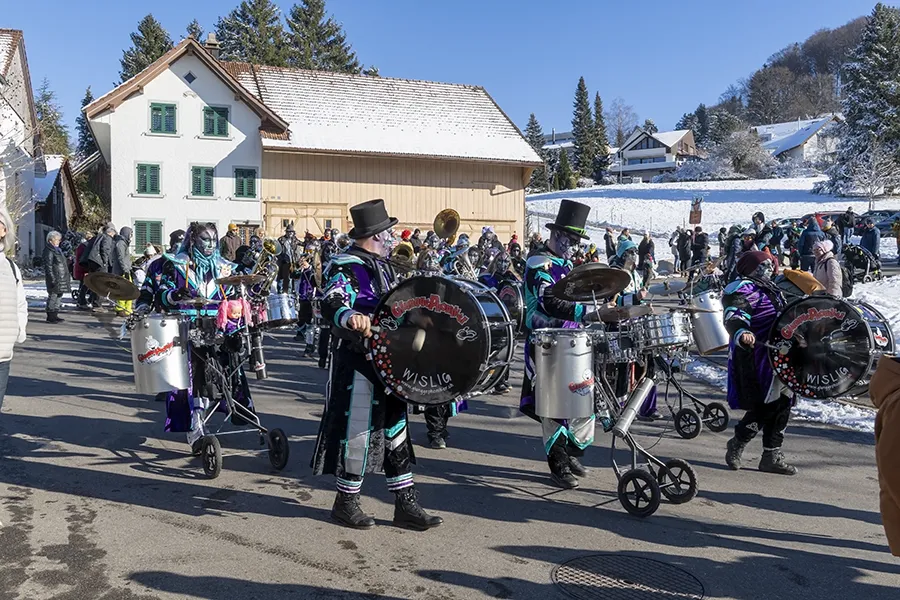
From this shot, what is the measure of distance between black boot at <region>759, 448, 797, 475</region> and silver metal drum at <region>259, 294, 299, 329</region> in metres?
4.17

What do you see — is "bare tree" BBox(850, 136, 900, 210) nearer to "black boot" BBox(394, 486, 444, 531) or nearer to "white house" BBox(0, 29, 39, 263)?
"white house" BBox(0, 29, 39, 263)

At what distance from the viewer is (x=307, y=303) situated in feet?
42.3

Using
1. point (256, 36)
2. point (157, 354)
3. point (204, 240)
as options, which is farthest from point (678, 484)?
point (256, 36)

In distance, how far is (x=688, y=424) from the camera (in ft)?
26.9

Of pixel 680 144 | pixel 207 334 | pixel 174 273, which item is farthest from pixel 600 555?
pixel 680 144

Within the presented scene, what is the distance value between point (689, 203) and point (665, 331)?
51.7m

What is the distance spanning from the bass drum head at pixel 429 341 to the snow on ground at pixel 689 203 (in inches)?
1411

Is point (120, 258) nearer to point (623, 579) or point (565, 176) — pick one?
point (623, 579)

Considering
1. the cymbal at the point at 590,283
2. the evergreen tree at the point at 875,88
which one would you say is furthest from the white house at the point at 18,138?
the evergreen tree at the point at 875,88

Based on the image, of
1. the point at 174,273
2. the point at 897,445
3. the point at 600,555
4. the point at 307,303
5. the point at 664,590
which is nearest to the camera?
the point at 897,445

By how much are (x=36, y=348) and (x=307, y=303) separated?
468cm

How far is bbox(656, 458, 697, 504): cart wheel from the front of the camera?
18.7 feet

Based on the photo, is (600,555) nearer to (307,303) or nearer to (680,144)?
(307,303)

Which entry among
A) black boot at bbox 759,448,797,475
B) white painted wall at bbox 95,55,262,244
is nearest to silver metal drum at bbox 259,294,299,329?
black boot at bbox 759,448,797,475
